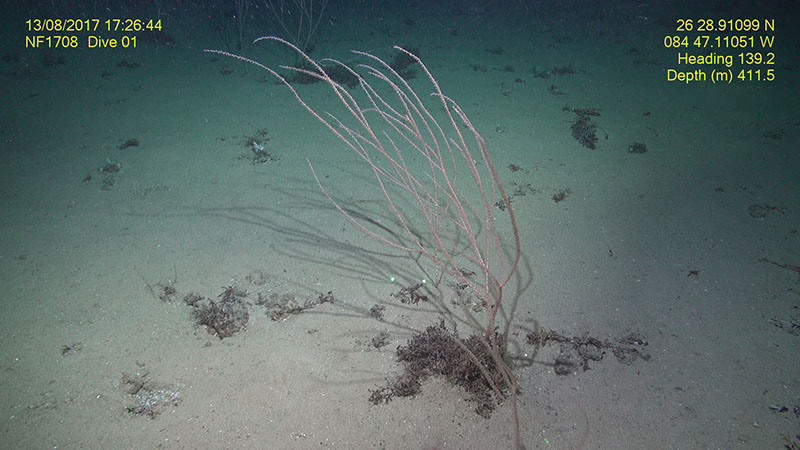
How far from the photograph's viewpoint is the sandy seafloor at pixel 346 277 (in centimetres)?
272

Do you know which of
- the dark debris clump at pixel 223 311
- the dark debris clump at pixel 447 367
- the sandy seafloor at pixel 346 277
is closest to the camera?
the sandy seafloor at pixel 346 277

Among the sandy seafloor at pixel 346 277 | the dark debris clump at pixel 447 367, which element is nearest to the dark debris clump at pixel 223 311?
the sandy seafloor at pixel 346 277

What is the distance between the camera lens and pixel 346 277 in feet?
13.5

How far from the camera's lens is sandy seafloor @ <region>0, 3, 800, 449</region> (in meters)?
2.72

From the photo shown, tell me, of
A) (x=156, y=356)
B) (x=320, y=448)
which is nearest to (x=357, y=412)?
(x=320, y=448)
